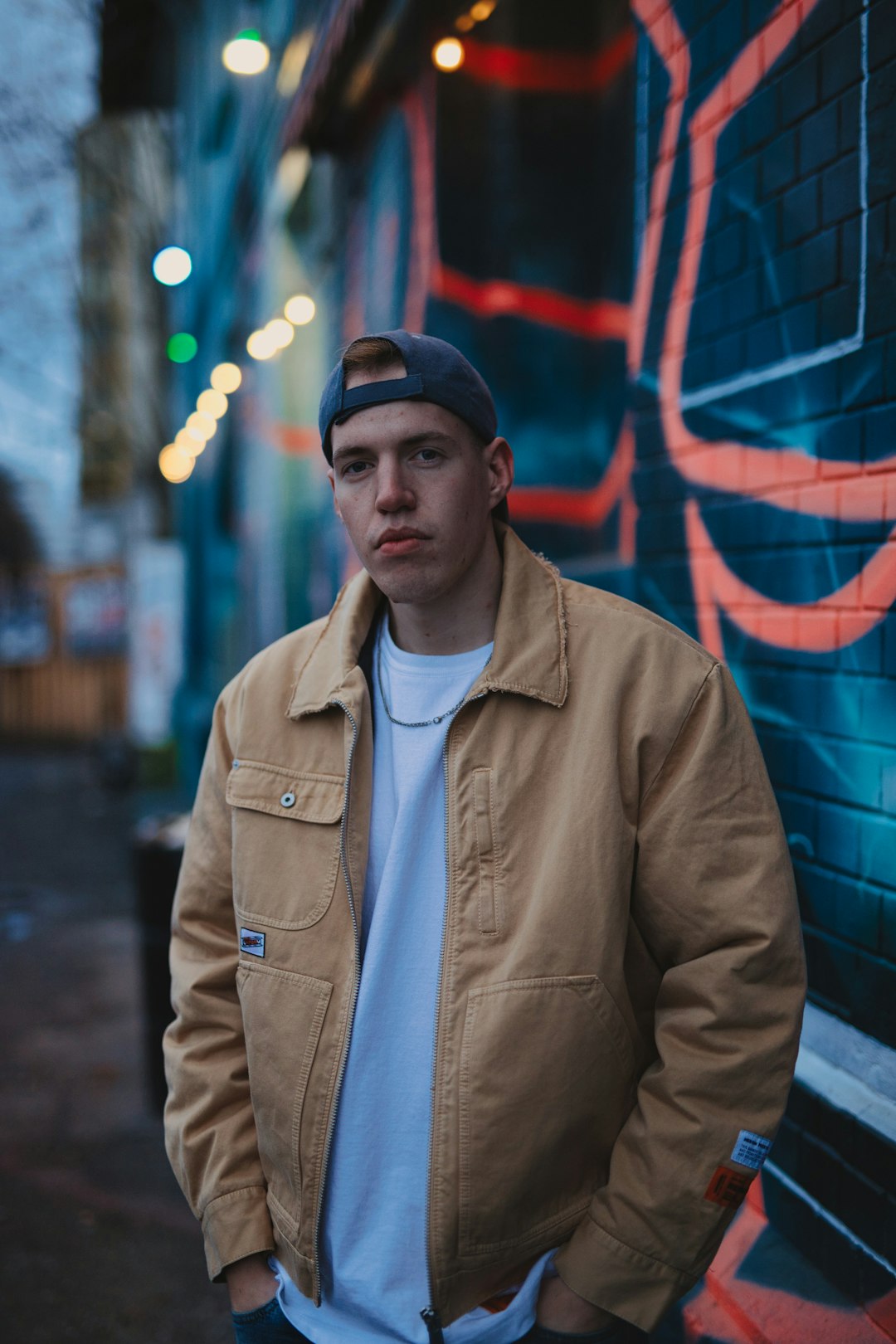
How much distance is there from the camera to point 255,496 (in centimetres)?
946

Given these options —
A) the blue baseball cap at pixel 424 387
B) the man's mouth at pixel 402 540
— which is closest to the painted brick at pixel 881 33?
the blue baseball cap at pixel 424 387

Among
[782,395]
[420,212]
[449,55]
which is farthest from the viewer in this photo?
[420,212]

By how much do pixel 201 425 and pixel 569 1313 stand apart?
10822mm

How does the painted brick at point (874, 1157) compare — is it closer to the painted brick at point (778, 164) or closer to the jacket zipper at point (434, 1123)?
the jacket zipper at point (434, 1123)

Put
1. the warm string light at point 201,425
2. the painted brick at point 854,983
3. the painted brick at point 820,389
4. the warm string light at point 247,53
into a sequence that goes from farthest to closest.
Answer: the warm string light at point 201,425
the warm string light at point 247,53
the painted brick at point 820,389
the painted brick at point 854,983

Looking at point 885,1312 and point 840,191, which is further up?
point 840,191

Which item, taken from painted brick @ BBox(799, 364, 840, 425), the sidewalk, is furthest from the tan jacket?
the sidewalk

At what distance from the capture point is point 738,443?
8.46 ft

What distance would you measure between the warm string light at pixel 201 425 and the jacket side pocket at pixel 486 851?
29.4 feet

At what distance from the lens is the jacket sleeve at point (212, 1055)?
69.7 inches

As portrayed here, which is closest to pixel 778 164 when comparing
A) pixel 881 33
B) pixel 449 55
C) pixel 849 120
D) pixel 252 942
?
pixel 849 120

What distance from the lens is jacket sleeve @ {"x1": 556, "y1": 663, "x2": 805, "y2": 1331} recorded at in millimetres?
1529

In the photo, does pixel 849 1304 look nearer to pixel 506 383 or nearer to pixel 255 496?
pixel 506 383

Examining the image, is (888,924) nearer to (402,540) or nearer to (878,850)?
(878,850)
